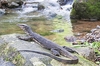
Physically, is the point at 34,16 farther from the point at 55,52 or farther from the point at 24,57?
the point at 24,57

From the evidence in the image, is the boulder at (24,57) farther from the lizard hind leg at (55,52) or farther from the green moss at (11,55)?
the lizard hind leg at (55,52)

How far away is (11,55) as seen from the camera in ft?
11.9

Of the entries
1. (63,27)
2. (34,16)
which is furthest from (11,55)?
(34,16)

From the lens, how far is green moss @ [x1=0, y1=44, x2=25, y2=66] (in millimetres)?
3570

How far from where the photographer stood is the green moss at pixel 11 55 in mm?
3570

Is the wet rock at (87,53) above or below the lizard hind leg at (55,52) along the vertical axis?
below

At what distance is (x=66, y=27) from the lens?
12.8 meters

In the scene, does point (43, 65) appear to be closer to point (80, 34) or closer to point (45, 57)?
point (45, 57)

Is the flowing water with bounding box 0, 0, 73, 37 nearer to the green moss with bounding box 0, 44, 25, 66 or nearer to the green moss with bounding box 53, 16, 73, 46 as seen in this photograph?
the green moss with bounding box 53, 16, 73, 46

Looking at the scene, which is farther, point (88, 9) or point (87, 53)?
point (88, 9)

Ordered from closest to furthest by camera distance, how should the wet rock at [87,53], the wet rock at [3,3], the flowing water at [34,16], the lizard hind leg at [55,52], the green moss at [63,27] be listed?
the lizard hind leg at [55,52]
the wet rock at [87,53]
the green moss at [63,27]
the flowing water at [34,16]
the wet rock at [3,3]

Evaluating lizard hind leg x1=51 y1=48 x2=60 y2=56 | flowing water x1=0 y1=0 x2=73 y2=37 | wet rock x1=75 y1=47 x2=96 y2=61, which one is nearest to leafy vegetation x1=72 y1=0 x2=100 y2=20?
flowing water x1=0 y1=0 x2=73 y2=37

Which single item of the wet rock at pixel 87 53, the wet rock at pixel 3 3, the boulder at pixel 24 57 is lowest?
the wet rock at pixel 3 3

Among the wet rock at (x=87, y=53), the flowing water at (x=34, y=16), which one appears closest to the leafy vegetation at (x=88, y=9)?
the flowing water at (x=34, y=16)
